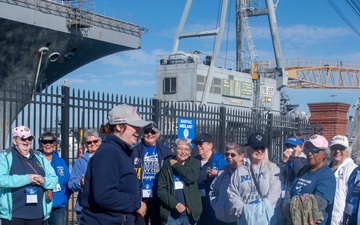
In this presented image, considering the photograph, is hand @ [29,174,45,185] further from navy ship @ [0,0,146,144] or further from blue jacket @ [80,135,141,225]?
navy ship @ [0,0,146,144]

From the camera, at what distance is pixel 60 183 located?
21.0 ft

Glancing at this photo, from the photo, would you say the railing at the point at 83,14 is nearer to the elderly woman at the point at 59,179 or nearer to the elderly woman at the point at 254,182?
the elderly woman at the point at 59,179

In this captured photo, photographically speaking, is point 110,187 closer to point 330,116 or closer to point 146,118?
point 146,118

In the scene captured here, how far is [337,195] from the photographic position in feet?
19.0

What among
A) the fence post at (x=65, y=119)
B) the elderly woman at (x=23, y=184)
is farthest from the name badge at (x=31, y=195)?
the fence post at (x=65, y=119)

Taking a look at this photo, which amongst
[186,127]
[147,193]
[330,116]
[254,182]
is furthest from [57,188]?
[330,116]

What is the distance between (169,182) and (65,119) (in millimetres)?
2548

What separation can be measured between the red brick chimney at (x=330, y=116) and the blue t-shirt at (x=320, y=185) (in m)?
9.39

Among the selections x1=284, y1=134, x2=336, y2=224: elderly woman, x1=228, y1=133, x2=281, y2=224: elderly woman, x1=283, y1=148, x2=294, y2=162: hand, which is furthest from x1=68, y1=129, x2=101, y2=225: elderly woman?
x1=283, y1=148, x2=294, y2=162: hand

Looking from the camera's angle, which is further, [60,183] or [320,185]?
[60,183]

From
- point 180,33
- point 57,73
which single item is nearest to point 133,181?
point 57,73

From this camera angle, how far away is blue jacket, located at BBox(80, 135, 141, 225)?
146 inches

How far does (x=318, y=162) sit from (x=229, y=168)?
127 cm

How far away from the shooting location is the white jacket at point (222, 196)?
18.9 feet
